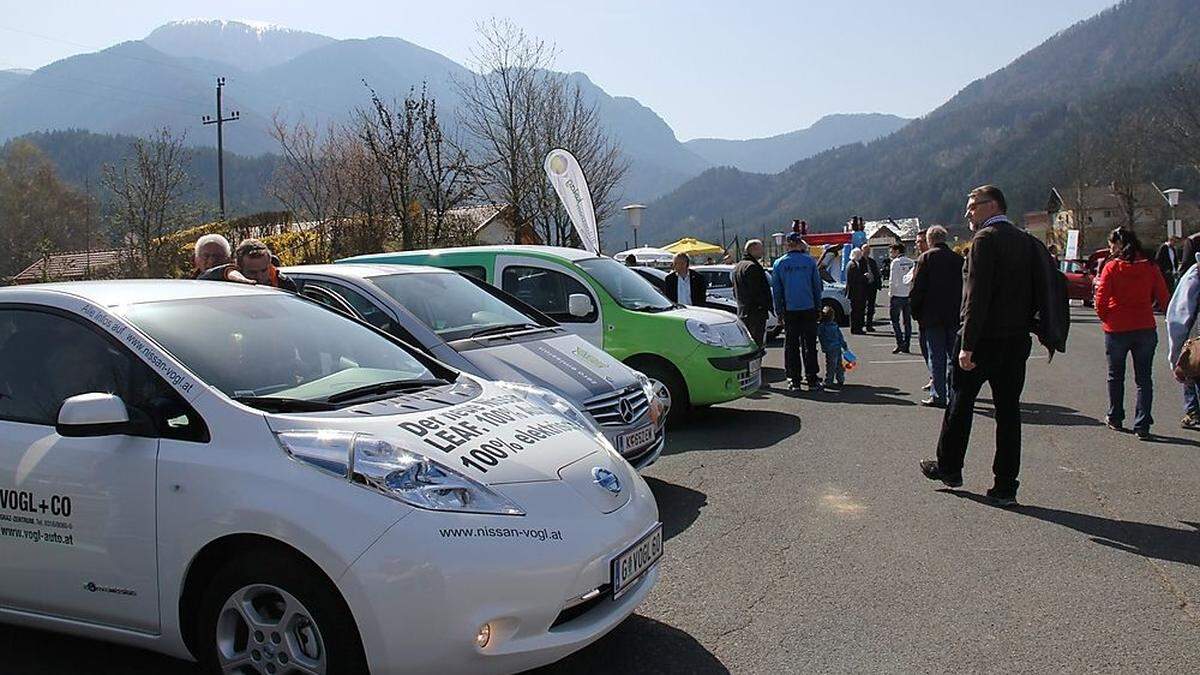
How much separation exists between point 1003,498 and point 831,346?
584 centimetres

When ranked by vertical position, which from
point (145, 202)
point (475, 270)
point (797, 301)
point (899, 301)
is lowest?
point (899, 301)

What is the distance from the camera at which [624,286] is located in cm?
923

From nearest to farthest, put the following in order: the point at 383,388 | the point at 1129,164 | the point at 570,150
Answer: the point at 383,388, the point at 570,150, the point at 1129,164

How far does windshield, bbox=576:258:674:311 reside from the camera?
8961 mm

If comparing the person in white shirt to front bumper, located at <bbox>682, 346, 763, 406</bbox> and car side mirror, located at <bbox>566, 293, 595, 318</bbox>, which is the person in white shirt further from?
car side mirror, located at <bbox>566, 293, 595, 318</bbox>

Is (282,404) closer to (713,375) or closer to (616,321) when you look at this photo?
(616,321)

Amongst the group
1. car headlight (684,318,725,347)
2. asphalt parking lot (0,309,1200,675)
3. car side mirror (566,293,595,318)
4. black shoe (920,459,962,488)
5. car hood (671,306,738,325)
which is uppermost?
car side mirror (566,293,595,318)

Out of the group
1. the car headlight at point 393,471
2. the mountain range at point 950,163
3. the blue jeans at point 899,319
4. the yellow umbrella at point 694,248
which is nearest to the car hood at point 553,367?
the car headlight at point 393,471

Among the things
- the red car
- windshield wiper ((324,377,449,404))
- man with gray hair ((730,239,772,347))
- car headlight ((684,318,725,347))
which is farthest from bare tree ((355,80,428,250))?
the red car

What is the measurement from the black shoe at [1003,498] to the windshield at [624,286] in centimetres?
390

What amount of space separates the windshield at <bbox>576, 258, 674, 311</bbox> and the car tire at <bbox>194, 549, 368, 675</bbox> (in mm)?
5967

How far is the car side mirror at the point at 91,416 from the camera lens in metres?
3.23

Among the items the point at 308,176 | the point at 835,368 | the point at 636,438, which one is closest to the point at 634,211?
the point at 308,176

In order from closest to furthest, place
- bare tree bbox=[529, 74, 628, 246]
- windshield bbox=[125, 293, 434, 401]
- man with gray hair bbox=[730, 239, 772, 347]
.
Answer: windshield bbox=[125, 293, 434, 401] < man with gray hair bbox=[730, 239, 772, 347] < bare tree bbox=[529, 74, 628, 246]
